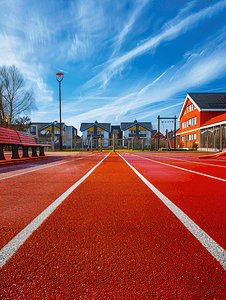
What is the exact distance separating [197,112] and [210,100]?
3.28 metres

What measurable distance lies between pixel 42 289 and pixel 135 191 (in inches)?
96.3

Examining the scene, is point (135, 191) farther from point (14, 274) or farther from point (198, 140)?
point (198, 140)

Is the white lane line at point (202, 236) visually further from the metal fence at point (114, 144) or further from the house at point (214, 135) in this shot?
the house at point (214, 135)

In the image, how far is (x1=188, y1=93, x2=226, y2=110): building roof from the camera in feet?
99.8

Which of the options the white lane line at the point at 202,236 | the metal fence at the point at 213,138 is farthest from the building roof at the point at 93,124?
the white lane line at the point at 202,236

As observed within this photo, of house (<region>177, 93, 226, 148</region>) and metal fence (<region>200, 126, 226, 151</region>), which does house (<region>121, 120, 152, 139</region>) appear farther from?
metal fence (<region>200, 126, 226, 151</region>)

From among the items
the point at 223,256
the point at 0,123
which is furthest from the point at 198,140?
the point at 223,256

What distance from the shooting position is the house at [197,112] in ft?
98.7

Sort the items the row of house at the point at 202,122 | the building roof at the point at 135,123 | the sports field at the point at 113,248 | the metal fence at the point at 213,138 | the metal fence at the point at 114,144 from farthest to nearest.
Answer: the building roof at the point at 135,123 < the metal fence at the point at 114,144 < the row of house at the point at 202,122 < the metal fence at the point at 213,138 < the sports field at the point at 113,248

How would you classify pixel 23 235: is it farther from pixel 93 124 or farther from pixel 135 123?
pixel 135 123

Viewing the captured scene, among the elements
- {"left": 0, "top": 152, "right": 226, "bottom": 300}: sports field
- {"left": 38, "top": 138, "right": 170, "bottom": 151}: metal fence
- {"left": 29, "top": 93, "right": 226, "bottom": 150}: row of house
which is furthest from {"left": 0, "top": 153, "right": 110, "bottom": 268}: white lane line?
{"left": 29, "top": 93, "right": 226, "bottom": 150}: row of house

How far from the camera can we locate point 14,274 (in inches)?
48.1

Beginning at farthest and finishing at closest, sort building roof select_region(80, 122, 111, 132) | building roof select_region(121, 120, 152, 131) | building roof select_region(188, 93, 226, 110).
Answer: building roof select_region(121, 120, 152, 131) < building roof select_region(80, 122, 111, 132) < building roof select_region(188, 93, 226, 110)

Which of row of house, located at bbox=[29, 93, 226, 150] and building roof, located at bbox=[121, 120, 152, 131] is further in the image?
building roof, located at bbox=[121, 120, 152, 131]
